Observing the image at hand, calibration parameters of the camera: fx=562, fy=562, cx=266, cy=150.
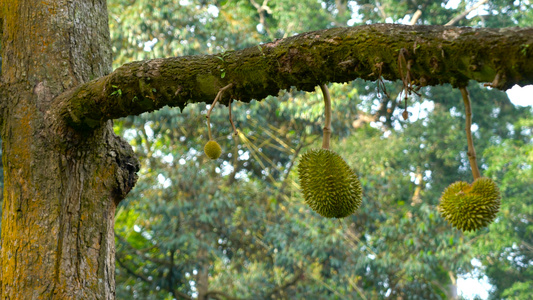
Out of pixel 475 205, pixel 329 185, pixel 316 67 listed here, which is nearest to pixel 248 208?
pixel 329 185

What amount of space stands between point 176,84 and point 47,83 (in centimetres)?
51

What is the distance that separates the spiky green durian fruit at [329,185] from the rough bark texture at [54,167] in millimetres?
591

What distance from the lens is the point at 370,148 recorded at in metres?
8.75

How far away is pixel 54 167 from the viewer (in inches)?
67.3

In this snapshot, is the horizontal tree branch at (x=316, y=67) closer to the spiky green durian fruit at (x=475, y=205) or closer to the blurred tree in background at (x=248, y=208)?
the spiky green durian fruit at (x=475, y=205)

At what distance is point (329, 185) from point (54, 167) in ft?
2.77

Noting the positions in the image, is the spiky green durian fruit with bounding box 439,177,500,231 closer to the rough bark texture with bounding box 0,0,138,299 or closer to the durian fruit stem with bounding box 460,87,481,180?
the durian fruit stem with bounding box 460,87,481,180

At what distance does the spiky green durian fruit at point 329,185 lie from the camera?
5.67ft

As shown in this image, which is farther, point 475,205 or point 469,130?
point 475,205

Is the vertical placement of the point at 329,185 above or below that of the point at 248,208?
below

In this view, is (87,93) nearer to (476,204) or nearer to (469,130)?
(469,130)

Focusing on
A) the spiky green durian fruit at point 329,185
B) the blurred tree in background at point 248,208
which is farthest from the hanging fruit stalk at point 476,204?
the blurred tree in background at point 248,208

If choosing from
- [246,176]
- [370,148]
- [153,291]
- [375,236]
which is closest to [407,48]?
[153,291]

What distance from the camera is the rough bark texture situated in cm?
163
